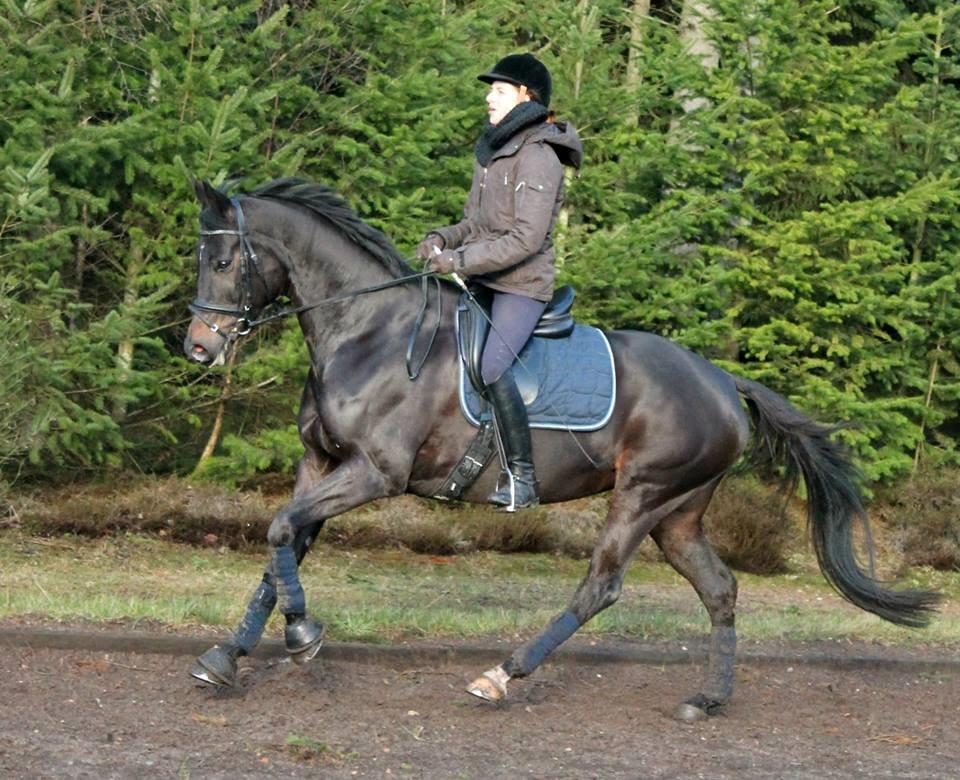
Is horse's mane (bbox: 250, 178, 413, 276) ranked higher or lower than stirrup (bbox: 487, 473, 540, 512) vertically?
higher

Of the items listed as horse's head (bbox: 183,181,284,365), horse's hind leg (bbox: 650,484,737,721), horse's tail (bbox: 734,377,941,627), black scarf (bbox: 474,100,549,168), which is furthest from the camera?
horse's tail (bbox: 734,377,941,627)

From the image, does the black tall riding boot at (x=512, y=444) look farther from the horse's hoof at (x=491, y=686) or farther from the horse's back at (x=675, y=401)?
the horse's hoof at (x=491, y=686)

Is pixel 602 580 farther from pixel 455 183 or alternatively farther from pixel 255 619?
pixel 455 183

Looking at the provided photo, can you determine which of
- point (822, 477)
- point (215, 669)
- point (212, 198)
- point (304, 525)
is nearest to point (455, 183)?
point (822, 477)

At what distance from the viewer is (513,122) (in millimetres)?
7316

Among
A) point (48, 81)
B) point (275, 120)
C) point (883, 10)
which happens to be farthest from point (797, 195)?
point (48, 81)

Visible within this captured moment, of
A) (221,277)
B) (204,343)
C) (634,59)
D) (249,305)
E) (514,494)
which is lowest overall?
(514,494)

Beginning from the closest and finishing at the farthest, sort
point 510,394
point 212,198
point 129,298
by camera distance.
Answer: point 212,198 → point 510,394 → point 129,298

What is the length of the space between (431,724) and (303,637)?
69 cm

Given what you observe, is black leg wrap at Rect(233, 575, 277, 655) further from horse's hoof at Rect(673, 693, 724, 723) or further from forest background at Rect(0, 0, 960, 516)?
forest background at Rect(0, 0, 960, 516)

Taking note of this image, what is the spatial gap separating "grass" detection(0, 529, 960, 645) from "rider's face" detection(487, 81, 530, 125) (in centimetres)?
282

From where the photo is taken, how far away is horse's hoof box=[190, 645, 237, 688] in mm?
6844

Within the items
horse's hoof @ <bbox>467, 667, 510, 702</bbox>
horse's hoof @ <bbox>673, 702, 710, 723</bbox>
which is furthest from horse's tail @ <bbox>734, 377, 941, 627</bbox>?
horse's hoof @ <bbox>467, 667, 510, 702</bbox>

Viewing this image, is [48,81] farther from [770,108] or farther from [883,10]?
[883,10]
